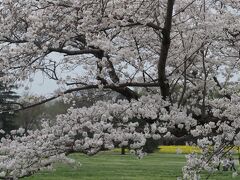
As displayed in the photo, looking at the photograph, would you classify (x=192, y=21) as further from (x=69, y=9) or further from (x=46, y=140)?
(x=46, y=140)

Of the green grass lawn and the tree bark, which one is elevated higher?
the tree bark

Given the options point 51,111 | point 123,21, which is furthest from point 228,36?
point 51,111

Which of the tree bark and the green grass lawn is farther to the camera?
the green grass lawn

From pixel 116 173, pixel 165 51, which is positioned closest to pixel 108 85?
pixel 165 51

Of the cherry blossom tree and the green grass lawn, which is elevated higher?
the cherry blossom tree

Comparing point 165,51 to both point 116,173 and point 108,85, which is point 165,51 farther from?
point 116,173

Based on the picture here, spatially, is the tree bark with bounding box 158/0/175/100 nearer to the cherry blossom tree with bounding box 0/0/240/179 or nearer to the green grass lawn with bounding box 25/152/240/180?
the cherry blossom tree with bounding box 0/0/240/179

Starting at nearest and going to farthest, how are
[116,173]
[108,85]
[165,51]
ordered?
[165,51] < [108,85] < [116,173]

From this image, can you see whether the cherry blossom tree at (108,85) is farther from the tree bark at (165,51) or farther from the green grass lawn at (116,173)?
the green grass lawn at (116,173)

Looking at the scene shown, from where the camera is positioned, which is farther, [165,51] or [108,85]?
[108,85]

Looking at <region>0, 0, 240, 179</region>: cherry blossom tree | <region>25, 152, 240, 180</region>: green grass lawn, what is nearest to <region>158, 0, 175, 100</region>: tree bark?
<region>0, 0, 240, 179</region>: cherry blossom tree

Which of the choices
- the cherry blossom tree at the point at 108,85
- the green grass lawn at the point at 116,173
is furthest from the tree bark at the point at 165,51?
the green grass lawn at the point at 116,173

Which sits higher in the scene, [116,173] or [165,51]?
[165,51]

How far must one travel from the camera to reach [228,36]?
23.5 feet
